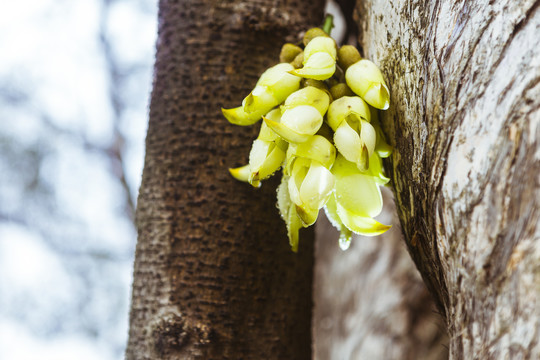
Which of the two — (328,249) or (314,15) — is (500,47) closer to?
(314,15)

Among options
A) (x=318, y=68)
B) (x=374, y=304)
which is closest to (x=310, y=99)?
(x=318, y=68)

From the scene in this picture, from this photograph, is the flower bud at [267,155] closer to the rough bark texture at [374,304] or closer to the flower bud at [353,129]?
the flower bud at [353,129]

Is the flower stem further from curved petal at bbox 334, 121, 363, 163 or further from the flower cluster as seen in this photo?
curved petal at bbox 334, 121, 363, 163

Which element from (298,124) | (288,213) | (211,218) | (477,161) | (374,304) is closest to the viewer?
(477,161)

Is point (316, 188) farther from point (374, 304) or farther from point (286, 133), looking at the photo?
point (374, 304)

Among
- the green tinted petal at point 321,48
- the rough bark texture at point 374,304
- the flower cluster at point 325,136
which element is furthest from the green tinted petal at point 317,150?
the rough bark texture at point 374,304

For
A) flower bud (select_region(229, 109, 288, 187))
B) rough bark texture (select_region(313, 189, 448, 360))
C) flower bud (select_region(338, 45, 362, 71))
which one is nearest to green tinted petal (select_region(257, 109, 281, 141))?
flower bud (select_region(229, 109, 288, 187))
